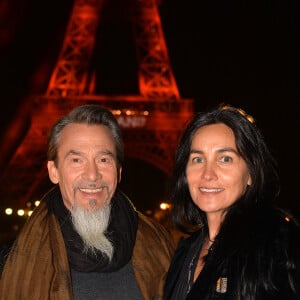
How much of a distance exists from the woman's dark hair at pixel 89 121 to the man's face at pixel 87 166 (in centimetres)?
4

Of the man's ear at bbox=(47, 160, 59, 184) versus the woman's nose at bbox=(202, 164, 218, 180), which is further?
the man's ear at bbox=(47, 160, 59, 184)

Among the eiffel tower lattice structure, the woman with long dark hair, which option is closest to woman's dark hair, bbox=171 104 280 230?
the woman with long dark hair

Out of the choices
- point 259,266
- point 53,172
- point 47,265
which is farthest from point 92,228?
point 259,266

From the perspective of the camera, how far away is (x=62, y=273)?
11.8 feet

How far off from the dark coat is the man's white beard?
0.78 m

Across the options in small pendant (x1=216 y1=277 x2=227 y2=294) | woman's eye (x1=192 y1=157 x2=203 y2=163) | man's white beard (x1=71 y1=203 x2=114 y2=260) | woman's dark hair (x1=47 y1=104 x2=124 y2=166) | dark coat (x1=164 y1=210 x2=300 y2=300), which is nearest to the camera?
dark coat (x1=164 y1=210 x2=300 y2=300)

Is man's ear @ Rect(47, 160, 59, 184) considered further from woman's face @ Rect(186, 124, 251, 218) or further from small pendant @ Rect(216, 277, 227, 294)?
small pendant @ Rect(216, 277, 227, 294)

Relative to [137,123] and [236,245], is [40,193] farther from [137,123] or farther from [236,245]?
[236,245]

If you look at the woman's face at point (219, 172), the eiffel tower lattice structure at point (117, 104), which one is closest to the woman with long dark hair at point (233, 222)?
the woman's face at point (219, 172)

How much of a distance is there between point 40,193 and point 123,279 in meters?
29.3

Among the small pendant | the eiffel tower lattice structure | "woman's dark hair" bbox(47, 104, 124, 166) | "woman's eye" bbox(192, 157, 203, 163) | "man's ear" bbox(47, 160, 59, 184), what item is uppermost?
the eiffel tower lattice structure

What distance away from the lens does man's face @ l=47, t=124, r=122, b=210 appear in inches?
152

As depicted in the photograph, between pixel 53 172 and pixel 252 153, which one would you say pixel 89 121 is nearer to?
pixel 53 172

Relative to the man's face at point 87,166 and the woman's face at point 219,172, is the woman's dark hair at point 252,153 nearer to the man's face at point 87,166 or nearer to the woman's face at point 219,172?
the woman's face at point 219,172
